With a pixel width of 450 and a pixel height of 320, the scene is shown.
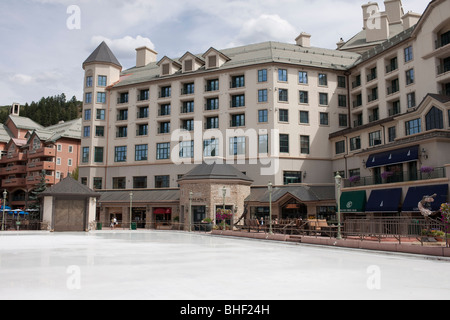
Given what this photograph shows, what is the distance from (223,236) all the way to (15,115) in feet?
248

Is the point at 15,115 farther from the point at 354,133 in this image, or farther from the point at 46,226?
the point at 354,133

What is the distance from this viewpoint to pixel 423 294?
28.6ft

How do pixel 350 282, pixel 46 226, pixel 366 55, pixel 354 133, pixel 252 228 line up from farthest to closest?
pixel 366 55 → pixel 354 133 → pixel 46 226 → pixel 252 228 → pixel 350 282

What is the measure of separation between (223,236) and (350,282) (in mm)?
24054

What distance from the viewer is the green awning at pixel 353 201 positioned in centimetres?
3706

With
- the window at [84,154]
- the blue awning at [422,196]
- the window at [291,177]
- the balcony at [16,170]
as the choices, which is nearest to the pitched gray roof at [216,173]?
the window at [291,177]

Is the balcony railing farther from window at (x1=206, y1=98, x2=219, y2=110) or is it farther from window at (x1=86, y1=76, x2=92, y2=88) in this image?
window at (x1=86, y1=76, x2=92, y2=88)

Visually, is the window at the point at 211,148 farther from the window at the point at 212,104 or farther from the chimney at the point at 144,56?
the chimney at the point at 144,56

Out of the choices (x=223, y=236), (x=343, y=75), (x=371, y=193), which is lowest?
(x=223, y=236)

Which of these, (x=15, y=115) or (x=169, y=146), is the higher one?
(x=15, y=115)

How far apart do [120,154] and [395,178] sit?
1453 inches

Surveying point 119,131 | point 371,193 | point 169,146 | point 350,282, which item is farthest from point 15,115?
point 350,282

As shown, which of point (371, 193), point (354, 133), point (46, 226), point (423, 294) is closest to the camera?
point (423, 294)

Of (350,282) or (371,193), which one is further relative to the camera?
(371,193)
